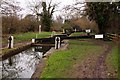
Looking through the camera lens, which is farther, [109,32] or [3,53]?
[109,32]

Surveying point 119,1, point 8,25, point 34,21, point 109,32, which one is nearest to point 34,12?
point 34,21

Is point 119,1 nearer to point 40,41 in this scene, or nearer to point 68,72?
point 40,41

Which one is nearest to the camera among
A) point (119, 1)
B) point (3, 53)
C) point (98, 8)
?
point (3, 53)

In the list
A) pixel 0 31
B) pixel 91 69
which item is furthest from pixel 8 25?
pixel 91 69

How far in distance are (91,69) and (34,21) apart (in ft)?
113

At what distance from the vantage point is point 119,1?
1988 cm

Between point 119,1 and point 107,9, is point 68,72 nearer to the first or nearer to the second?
point 119,1

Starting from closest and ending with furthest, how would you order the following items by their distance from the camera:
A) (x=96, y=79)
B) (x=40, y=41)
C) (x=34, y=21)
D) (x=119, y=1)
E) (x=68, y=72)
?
(x=96, y=79) → (x=68, y=72) → (x=119, y=1) → (x=40, y=41) → (x=34, y=21)

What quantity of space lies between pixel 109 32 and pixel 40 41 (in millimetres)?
7163

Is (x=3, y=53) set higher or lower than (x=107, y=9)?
lower

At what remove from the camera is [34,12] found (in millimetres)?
47688

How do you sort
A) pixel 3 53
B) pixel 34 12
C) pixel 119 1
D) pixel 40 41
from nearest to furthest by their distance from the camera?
1. pixel 3 53
2. pixel 119 1
3. pixel 40 41
4. pixel 34 12

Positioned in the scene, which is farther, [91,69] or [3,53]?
[3,53]

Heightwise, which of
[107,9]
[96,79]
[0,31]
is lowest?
[96,79]
